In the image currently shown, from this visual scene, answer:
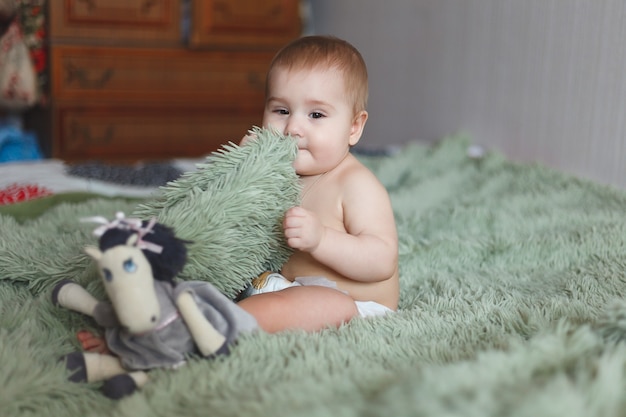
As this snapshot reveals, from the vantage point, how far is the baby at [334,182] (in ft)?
3.05

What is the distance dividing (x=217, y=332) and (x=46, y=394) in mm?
180

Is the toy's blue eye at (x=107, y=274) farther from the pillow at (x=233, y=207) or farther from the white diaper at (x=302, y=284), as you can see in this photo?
the white diaper at (x=302, y=284)

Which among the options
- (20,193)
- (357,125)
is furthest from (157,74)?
(357,125)

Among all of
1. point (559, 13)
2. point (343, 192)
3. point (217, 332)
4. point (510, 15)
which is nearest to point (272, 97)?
point (343, 192)

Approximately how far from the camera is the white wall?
1637 mm

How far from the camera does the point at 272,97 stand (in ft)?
3.31

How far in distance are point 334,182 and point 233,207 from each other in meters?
0.20

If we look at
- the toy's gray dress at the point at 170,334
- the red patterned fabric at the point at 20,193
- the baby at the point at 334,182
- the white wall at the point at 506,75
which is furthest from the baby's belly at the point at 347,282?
the white wall at the point at 506,75

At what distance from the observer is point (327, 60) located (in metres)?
0.99

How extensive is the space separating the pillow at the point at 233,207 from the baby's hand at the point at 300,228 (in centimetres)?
6

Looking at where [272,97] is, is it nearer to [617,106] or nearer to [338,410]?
[338,410]

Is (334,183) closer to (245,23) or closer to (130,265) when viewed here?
(130,265)

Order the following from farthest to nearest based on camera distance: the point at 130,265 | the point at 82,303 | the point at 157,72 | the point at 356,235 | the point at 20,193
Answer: the point at 157,72, the point at 20,193, the point at 356,235, the point at 82,303, the point at 130,265

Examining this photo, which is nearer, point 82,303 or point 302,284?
point 82,303
